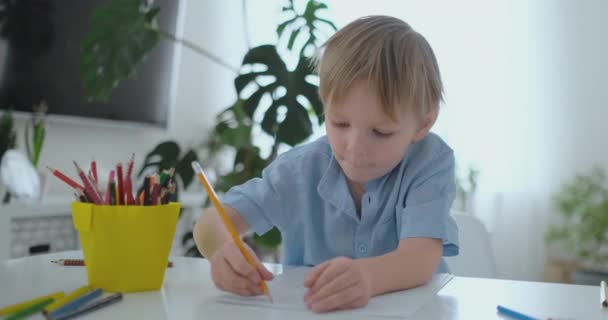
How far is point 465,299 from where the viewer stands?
634 millimetres

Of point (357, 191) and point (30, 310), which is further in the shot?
point (357, 191)

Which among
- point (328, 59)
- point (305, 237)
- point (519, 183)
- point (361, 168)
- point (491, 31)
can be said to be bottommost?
point (519, 183)

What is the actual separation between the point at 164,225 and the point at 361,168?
0.25m

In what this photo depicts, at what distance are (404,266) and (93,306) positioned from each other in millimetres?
338

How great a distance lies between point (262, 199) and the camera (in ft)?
2.96

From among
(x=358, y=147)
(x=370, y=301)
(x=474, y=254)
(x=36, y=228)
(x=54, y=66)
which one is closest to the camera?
(x=370, y=301)

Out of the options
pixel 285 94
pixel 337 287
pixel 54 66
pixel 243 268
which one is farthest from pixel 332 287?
pixel 54 66

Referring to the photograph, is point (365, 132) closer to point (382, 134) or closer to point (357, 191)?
point (382, 134)

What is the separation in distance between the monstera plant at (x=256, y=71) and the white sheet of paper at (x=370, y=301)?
1.01 meters

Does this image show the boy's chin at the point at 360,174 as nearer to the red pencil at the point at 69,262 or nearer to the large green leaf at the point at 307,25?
the red pencil at the point at 69,262

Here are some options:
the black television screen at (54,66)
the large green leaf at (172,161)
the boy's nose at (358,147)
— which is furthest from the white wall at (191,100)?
the boy's nose at (358,147)

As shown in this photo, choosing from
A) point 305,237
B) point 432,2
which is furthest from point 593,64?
point 305,237

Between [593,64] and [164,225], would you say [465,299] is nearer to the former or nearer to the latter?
[164,225]

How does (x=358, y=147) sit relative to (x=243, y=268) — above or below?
above
